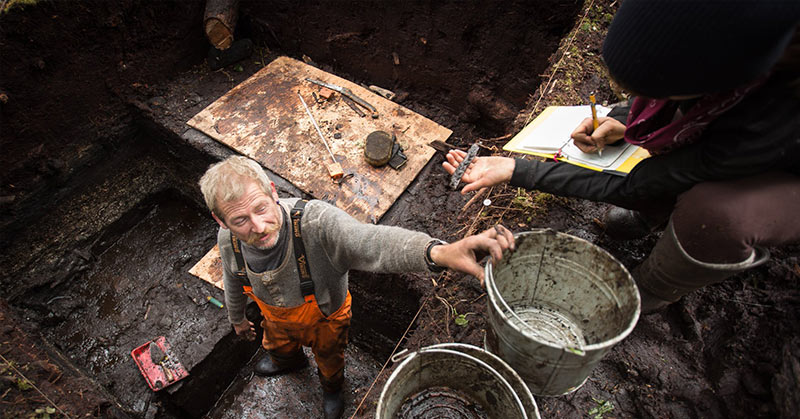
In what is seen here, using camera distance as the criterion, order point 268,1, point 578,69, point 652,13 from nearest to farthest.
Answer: point 652,13, point 578,69, point 268,1

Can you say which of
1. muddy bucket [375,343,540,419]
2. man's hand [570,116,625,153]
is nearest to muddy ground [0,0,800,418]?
muddy bucket [375,343,540,419]

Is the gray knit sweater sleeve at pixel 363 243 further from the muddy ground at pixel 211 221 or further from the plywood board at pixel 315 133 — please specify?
the plywood board at pixel 315 133

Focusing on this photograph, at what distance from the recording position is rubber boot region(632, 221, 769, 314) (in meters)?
1.81

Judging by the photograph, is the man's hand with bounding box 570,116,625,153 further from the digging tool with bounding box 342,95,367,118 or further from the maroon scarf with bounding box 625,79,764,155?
the digging tool with bounding box 342,95,367,118

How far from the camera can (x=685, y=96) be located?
57.0 inches

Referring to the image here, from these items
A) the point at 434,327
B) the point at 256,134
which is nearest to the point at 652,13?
the point at 434,327

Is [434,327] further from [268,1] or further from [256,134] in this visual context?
[268,1]

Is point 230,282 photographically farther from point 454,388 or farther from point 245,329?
point 454,388

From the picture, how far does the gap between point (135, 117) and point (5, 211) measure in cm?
151

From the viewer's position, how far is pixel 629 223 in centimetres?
253

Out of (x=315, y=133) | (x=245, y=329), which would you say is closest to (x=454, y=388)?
(x=245, y=329)

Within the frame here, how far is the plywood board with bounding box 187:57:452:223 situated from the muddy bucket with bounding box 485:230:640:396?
1675mm

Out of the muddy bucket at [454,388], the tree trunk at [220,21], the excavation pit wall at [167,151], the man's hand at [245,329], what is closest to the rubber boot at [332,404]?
the excavation pit wall at [167,151]

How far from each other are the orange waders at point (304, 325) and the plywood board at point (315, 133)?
1.07 m
